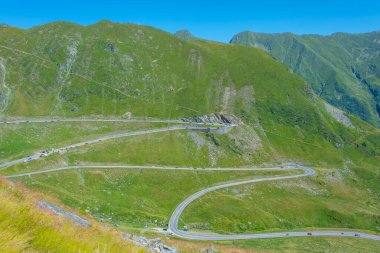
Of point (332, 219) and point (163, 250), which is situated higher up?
point (163, 250)

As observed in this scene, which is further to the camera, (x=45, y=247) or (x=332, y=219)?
(x=332, y=219)

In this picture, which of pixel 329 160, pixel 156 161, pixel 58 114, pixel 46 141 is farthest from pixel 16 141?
→ pixel 329 160

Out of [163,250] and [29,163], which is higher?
[163,250]

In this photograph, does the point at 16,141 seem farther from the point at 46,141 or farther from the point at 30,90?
the point at 30,90

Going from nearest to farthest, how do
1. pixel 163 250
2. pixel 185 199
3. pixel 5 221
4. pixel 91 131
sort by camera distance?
pixel 5 221 → pixel 163 250 → pixel 185 199 → pixel 91 131

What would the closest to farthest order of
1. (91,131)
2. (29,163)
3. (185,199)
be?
(29,163), (185,199), (91,131)

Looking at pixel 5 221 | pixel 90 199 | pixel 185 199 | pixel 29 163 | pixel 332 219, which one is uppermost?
pixel 5 221

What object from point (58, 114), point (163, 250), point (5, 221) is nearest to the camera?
point (5, 221)

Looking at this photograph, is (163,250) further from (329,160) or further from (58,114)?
(329,160)

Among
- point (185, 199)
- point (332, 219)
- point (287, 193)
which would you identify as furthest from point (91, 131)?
point (332, 219)
